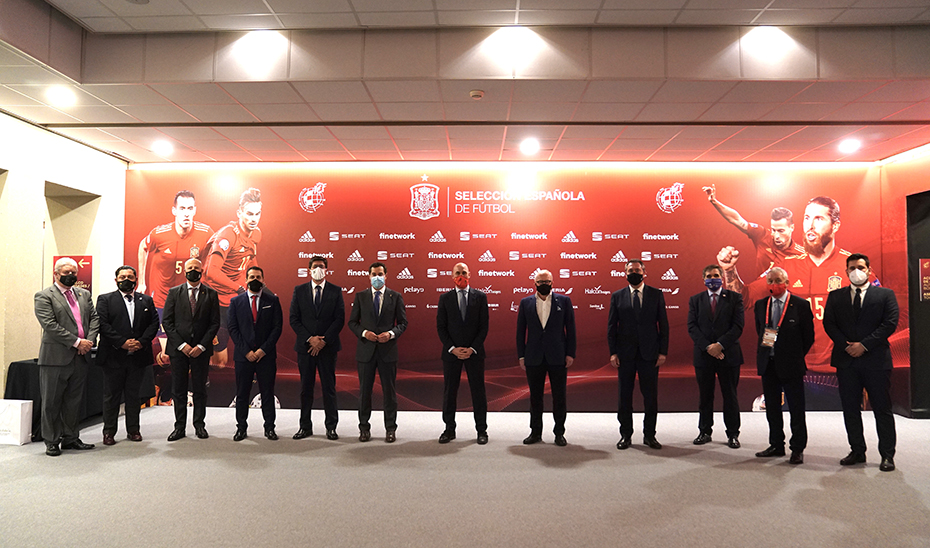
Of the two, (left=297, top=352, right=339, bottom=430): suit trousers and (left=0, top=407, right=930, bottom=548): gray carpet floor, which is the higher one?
(left=297, top=352, right=339, bottom=430): suit trousers

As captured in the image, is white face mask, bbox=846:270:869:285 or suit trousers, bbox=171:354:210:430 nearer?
white face mask, bbox=846:270:869:285

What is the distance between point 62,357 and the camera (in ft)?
16.0

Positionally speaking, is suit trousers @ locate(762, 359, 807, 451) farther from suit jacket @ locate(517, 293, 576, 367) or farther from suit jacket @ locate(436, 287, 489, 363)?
suit jacket @ locate(436, 287, 489, 363)

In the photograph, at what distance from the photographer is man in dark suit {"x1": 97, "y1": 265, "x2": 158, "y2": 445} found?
206 inches

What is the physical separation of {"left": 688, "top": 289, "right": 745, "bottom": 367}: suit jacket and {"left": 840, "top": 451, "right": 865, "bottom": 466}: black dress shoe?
1.16 metres

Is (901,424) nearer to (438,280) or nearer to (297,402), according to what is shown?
(438,280)

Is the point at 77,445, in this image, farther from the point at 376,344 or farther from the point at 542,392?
the point at 542,392

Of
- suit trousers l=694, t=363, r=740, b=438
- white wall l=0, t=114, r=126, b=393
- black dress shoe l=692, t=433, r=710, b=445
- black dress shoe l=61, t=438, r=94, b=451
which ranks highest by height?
white wall l=0, t=114, r=126, b=393

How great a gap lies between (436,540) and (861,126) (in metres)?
5.89

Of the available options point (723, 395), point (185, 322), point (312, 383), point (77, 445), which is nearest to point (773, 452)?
point (723, 395)

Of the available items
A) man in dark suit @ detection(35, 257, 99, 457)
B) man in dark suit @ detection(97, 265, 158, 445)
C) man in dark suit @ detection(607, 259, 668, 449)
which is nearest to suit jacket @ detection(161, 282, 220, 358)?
man in dark suit @ detection(97, 265, 158, 445)

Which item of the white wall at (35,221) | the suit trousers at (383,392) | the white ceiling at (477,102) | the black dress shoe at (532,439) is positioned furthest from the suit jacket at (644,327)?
the white wall at (35,221)

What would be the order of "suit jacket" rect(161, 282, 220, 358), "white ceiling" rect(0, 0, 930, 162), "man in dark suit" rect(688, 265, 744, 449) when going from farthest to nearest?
"suit jacket" rect(161, 282, 220, 358)
"man in dark suit" rect(688, 265, 744, 449)
"white ceiling" rect(0, 0, 930, 162)

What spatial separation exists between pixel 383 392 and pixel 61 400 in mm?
2832
